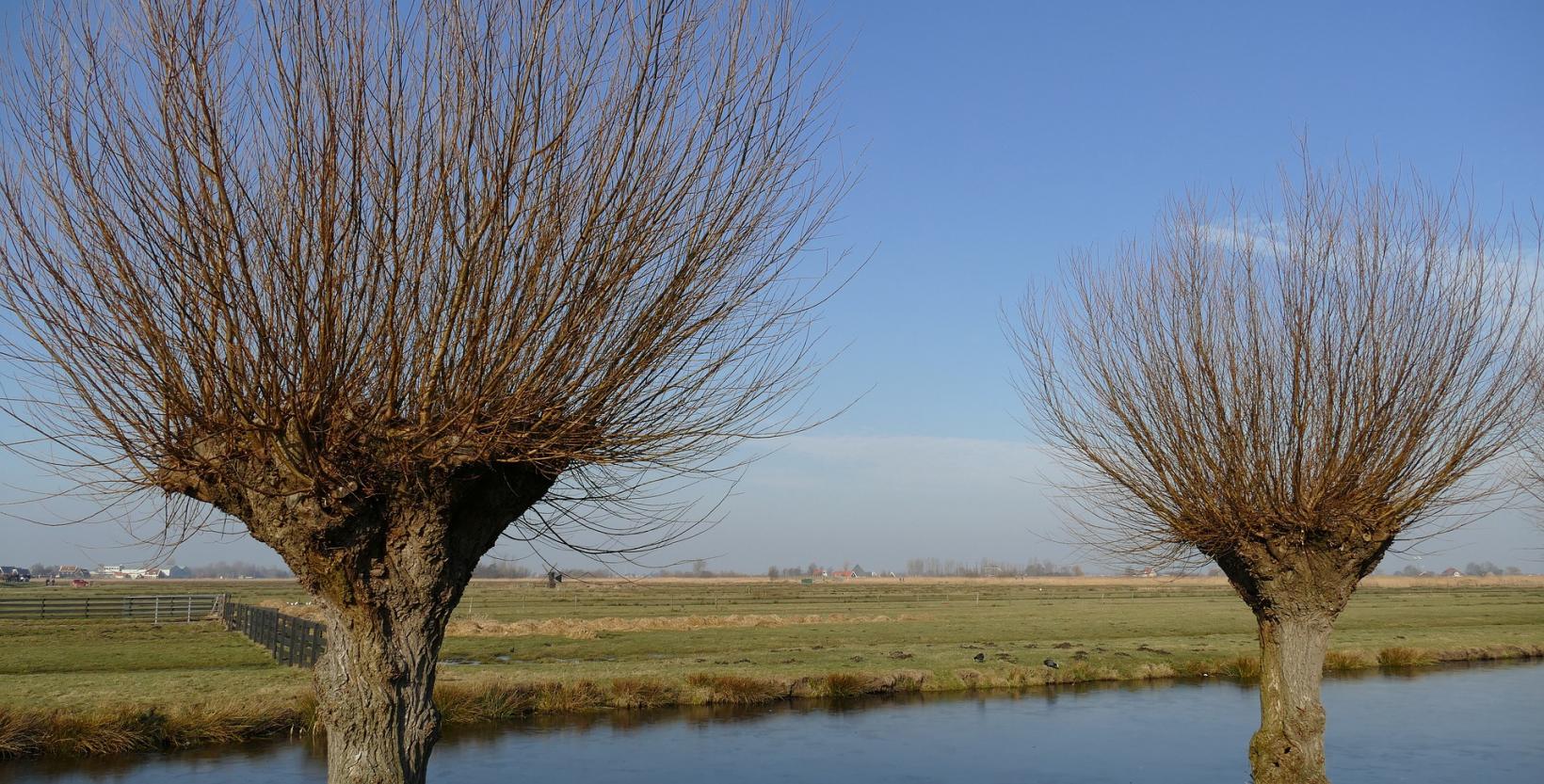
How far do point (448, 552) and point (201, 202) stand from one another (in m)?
2.77

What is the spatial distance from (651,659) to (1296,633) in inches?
983

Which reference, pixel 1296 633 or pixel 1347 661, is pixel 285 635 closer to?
pixel 1296 633

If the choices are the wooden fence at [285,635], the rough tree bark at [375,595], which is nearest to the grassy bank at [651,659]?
the wooden fence at [285,635]

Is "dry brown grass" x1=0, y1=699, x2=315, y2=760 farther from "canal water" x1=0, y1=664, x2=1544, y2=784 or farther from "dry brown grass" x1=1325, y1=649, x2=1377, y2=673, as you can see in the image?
"dry brown grass" x1=1325, y1=649, x2=1377, y2=673

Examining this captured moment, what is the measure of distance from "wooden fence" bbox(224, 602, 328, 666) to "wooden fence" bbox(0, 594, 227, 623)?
12581 millimetres

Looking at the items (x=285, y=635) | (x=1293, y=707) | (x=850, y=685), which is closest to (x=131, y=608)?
(x=285, y=635)

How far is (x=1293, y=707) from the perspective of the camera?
13.5m

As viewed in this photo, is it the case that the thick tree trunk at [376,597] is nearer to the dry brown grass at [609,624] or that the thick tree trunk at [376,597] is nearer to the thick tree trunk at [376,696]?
the thick tree trunk at [376,696]

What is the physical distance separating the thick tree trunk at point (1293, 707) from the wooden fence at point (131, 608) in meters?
48.3

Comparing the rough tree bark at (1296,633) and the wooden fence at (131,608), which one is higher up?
the rough tree bark at (1296,633)

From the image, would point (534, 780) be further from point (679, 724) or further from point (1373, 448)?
point (1373, 448)

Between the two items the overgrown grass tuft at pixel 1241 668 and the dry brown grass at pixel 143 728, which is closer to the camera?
the dry brown grass at pixel 143 728

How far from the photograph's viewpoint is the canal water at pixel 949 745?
1855 cm

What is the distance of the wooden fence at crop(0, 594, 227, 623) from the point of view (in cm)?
5009
